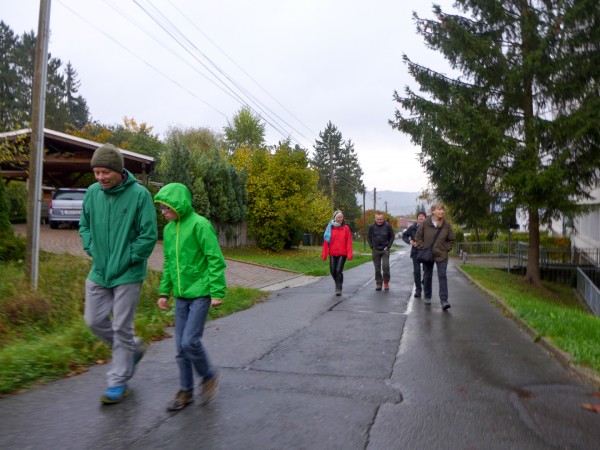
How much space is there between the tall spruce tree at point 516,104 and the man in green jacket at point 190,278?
486 inches

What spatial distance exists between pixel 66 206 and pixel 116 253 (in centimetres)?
1890

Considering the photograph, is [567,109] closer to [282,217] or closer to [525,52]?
[525,52]

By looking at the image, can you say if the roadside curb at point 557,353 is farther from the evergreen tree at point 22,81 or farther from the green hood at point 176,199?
the evergreen tree at point 22,81

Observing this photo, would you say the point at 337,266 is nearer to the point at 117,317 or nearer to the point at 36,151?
the point at 36,151

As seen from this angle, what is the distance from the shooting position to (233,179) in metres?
26.9

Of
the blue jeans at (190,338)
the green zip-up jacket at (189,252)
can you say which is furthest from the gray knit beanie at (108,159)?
the blue jeans at (190,338)

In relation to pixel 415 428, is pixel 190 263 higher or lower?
higher

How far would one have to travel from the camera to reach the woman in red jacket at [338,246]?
38.0 ft

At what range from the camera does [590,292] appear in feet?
51.3

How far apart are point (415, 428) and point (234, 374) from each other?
2.06 metres

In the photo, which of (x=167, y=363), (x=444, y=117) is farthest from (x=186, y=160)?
(x=167, y=363)

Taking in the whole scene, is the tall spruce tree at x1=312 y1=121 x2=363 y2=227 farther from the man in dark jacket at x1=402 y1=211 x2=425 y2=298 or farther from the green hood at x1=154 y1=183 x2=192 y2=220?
the green hood at x1=154 y1=183 x2=192 y2=220

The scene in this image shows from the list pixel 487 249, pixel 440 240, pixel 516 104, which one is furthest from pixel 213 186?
pixel 440 240

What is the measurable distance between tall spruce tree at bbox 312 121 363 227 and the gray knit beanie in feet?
222
